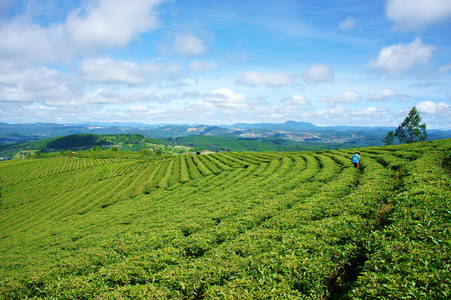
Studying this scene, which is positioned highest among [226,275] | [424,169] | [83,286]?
[424,169]

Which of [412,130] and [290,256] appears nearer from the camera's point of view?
[290,256]

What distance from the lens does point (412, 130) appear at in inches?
3204

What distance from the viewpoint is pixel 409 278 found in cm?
555

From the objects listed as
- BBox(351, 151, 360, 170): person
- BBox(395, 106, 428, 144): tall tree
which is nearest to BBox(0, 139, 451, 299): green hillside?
BBox(351, 151, 360, 170): person

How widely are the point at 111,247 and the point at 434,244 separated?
16949mm

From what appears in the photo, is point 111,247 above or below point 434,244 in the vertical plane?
below

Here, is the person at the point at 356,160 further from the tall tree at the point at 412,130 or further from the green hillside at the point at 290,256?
the tall tree at the point at 412,130

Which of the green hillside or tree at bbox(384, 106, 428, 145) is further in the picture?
tree at bbox(384, 106, 428, 145)

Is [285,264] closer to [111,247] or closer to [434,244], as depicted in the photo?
[434,244]

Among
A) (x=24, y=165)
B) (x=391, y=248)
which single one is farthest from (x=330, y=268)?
(x=24, y=165)

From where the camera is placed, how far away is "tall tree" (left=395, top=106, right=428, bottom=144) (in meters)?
78.8

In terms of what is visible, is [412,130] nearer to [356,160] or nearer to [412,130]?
[412,130]

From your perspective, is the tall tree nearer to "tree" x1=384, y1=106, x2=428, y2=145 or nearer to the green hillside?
"tree" x1=384, y1=106, x2=428, y2=145

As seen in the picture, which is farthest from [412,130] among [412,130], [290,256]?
[290,256]
